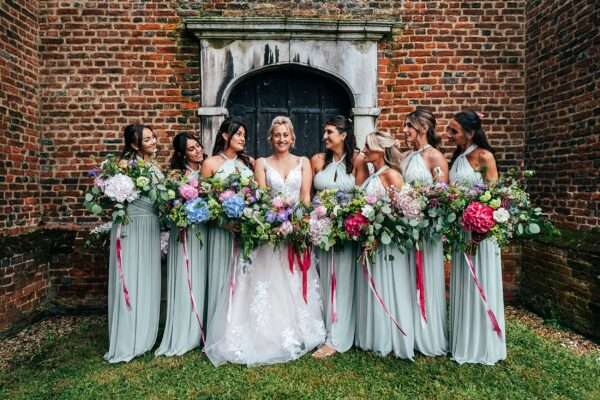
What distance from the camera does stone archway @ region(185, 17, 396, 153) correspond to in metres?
5.73

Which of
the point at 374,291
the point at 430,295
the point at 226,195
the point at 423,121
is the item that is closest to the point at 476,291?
the point at 430,295

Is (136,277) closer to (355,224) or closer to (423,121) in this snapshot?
(355,224)

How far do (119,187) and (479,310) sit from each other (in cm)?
354

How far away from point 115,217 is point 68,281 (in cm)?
274

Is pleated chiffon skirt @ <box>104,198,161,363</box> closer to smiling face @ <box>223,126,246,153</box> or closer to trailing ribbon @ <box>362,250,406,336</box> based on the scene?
smiling face @ <box>223,126,246,153</box>

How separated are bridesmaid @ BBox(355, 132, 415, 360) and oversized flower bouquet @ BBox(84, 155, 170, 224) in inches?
77.2

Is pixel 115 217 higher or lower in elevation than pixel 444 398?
higher

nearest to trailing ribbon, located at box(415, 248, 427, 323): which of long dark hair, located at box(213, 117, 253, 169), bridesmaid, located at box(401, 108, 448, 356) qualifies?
bridesmaid, located at box(401, 108, 448, 356)

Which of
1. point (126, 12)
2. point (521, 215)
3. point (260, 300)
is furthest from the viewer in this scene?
point (126, 12)

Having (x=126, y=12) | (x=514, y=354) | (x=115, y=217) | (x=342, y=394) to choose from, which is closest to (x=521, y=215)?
(x=514, y=354)

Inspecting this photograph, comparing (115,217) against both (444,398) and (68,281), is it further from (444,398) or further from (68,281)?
(444,398)

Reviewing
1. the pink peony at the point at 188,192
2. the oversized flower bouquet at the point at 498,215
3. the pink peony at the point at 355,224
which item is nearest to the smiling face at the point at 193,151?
the pink peony at the point at 188,192

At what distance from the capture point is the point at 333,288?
410cm

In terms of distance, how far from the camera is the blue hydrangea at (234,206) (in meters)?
3.68
